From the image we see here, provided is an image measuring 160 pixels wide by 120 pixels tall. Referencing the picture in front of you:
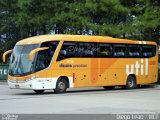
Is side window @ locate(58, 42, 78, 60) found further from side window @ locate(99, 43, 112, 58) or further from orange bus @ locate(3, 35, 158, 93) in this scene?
side window @ locate(99, 43, 112, 58)

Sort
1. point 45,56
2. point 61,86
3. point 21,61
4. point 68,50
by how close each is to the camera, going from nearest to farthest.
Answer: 1. point 45,56
2. point 21,61
3. point 61,86
4. point 68,50

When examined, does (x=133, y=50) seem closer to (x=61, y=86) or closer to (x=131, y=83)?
(x=131, y=83)

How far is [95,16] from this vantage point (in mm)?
42125

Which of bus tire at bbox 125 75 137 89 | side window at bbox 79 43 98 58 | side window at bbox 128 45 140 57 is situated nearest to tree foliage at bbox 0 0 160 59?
side window at bbox 128 45 140 57

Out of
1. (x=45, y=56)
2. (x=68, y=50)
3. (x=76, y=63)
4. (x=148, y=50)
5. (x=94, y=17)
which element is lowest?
(x=76, y=63)

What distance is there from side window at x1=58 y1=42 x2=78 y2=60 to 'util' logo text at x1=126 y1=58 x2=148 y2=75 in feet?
16.7

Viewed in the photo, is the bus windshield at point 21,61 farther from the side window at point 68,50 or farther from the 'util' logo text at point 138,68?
the 'util' logo text at point 138,68

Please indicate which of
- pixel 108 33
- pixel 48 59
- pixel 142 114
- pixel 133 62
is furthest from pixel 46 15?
pixel 142 114

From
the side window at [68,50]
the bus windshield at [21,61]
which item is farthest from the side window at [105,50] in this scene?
the bus windshield at [21,61]

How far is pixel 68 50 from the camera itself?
93.1 ft

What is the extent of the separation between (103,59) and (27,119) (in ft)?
53.2

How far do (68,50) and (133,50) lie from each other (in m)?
6.33

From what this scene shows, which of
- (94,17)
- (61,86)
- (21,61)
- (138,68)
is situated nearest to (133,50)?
(138,68)

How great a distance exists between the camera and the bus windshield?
27.1 metres
